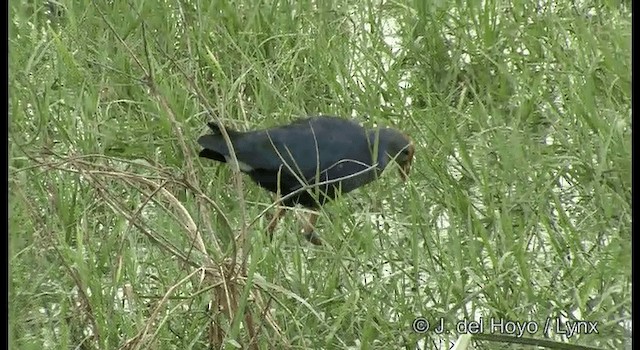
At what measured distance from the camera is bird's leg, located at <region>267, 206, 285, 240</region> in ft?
4.10

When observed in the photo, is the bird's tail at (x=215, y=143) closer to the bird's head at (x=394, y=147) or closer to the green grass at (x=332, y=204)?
the green grass at (x=332, y=204)

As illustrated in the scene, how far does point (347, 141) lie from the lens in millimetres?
1428

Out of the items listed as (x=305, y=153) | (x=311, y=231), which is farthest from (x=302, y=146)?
(x=311, y=231)

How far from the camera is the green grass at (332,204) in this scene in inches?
47.0

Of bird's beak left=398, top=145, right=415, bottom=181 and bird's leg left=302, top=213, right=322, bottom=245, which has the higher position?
bird's beak left=398, top=145, right=415, bottom=181

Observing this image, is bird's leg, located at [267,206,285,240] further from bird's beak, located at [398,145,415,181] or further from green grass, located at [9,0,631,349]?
bird's beak, located at [398,145,415,181]

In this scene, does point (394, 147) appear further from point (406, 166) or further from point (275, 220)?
point (275, 220)

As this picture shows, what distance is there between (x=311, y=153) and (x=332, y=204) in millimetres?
90

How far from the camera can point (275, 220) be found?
1303 mm

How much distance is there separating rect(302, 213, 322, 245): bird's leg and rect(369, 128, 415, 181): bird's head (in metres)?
0.10

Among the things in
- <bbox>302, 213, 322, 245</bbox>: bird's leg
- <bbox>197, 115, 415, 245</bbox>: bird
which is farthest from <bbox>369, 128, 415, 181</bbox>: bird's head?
<bbox>302, 213, 322, 245</bbox>: bird's leg

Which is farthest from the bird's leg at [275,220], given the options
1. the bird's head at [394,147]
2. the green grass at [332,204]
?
the bird's head at [394,147]

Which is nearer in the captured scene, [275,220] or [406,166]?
[275,220]
